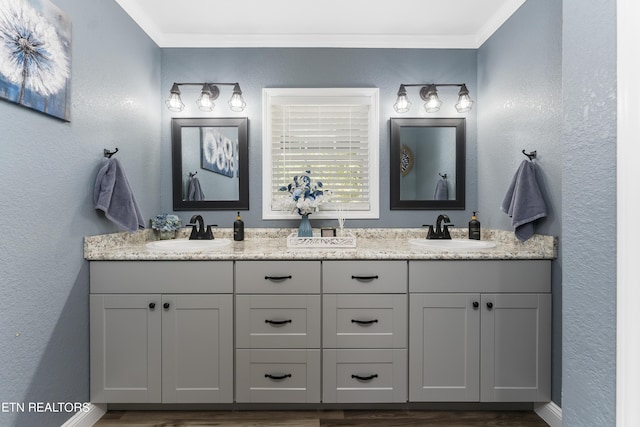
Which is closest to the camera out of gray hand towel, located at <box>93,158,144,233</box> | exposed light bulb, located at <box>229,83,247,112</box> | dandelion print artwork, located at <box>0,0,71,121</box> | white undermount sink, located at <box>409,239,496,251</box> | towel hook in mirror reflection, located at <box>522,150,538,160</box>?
dandelion print artwork, located at <box>0,0,71,121</box>

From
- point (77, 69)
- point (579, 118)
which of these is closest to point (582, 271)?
point (579, 118)

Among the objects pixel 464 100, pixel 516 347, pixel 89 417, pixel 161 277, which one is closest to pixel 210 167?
pixel 161 277

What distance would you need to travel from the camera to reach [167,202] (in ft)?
8.45

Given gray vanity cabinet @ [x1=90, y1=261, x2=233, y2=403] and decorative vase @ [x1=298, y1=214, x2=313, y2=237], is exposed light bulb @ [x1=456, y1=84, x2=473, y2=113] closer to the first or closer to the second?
decorative vase @ [x1=298, y1=214, x2=313, y2=237]

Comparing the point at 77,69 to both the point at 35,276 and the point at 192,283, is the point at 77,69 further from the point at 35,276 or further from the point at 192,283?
the point at 192,283

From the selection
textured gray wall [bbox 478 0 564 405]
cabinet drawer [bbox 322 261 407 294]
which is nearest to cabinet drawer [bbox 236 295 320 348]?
cabinet drawer [bbox 322 261 407 294]

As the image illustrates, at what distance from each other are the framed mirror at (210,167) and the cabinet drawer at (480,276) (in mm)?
1351

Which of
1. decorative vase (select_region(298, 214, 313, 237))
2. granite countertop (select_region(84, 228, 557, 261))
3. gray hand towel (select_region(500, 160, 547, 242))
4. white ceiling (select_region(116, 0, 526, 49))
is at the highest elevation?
white ceiling (select_region(116, 0, 526, 49))

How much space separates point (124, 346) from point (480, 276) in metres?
1.93

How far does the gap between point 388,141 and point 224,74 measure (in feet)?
4.26

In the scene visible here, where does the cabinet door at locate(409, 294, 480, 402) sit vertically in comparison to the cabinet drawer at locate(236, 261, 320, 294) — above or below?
below

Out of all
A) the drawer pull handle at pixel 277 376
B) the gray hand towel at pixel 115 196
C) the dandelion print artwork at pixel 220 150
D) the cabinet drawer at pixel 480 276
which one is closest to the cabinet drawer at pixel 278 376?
the drawer pull handle at pixel 277 376

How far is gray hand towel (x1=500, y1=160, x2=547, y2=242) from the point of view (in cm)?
187

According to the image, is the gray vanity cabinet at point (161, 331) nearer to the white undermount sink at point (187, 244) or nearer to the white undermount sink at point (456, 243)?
the white undermount sink at point (187, 244)
